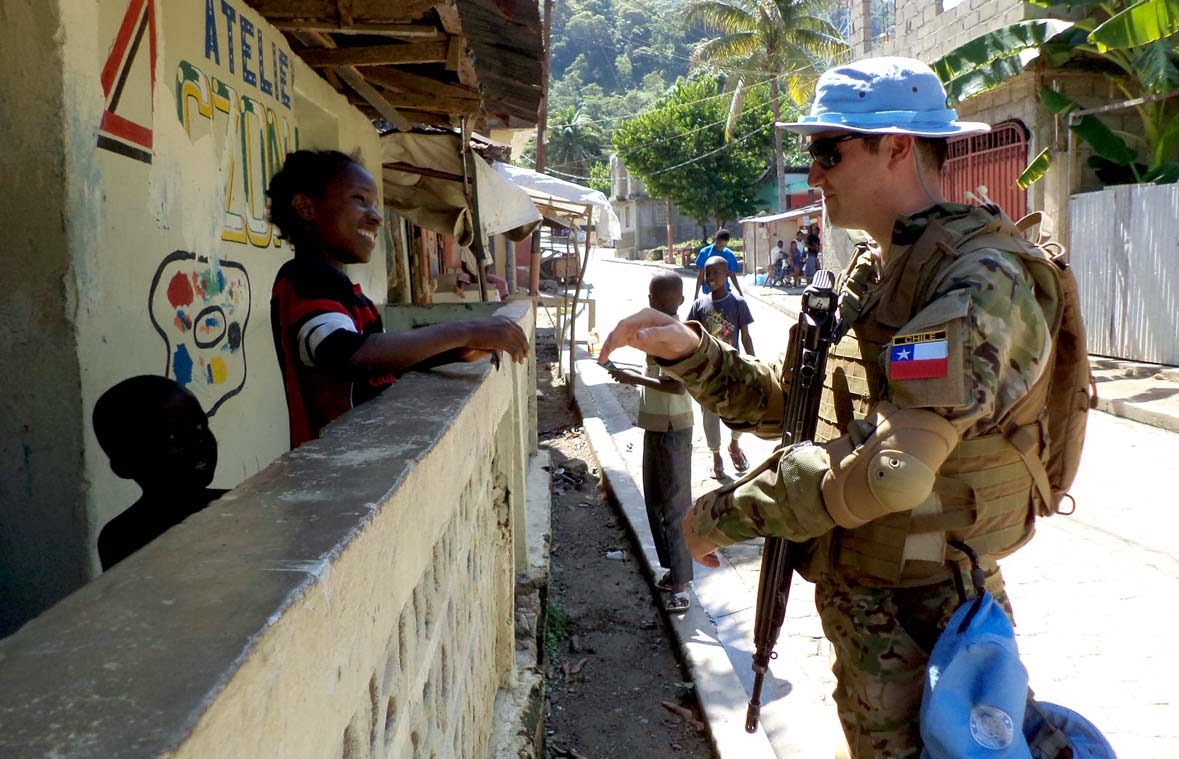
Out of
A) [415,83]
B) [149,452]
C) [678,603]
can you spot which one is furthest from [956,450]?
[415,83]

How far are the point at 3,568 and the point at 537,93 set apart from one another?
432 centimetres

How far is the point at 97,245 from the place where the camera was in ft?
7.64

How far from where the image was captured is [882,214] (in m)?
1.99

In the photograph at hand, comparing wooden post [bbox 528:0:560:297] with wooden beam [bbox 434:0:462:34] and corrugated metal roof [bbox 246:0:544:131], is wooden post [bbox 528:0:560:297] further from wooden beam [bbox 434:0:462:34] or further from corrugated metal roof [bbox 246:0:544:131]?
wooden beam [bbox 434:0:462:34]

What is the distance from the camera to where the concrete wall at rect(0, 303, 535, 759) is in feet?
2.17

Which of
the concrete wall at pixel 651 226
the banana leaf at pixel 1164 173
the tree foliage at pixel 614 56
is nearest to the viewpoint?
the banana leaf at pixel 1164 173

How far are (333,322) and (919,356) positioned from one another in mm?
1231

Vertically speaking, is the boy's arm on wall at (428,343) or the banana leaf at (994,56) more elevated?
the banana leaf at (994,56)

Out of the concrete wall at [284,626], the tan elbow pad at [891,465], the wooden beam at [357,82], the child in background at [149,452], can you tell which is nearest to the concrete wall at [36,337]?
the child in background at [149,452]

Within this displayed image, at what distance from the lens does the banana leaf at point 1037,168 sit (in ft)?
38.5

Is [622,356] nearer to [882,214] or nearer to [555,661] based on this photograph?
[555,661]

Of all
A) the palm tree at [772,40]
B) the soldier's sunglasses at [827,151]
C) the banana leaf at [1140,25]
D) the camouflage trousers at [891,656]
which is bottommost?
the camouflage trousers at [891,656]

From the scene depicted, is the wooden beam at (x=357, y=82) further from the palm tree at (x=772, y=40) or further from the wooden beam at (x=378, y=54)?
the palm tree at (x=772, y=40)

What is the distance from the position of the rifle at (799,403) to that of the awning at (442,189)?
4.88 m
